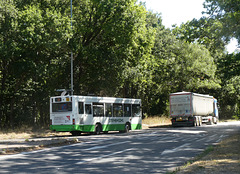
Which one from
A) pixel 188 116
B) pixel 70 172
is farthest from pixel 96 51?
pixel 70 172

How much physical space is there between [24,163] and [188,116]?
25220 mm

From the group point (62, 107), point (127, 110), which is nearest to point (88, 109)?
point (62, 107)

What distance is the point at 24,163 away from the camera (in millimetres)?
9359

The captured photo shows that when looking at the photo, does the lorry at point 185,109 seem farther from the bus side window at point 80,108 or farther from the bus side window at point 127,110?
Result: the bus side window at point 80,108

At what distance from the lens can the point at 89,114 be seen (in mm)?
22094

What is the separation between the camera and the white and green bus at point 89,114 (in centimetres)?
2109

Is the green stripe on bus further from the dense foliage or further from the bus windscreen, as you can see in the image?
the dense foliage

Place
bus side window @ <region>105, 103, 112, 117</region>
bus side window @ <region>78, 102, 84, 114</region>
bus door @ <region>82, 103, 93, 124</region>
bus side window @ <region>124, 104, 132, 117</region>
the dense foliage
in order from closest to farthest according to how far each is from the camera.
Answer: the dense foliage < bus side window @ <region>78, 102, 84, 114</region> < bus door @ <region>82, 103, 93, 124</region> < bus side window @ <region>105, 103, 112, 117</region> < bus side window @ <region>124, 104, 132, 117</region>

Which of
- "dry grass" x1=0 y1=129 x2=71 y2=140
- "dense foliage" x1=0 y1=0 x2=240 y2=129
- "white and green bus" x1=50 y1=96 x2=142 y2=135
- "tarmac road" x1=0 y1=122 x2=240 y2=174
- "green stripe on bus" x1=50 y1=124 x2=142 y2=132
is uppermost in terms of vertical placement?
"dense foliage" x1=0 y1=0 x2=240 y2=129

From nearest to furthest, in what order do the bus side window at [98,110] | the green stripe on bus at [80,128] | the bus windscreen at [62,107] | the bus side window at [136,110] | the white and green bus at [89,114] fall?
the green stripe on bus at [80,128], the white and green bus at [89,114], the bus windscreen at [62,107], the bus side window at [98,110], the bus side window at [136,110]

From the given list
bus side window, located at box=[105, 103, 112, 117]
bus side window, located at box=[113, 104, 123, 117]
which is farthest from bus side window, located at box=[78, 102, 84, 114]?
bus side window, located at box=[113, 104, 123, 117]

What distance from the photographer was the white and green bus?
21.1 metres

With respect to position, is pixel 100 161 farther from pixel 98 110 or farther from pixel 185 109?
pixel 185 109

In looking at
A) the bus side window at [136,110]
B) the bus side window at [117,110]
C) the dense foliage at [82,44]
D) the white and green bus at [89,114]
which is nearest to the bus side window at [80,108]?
the white and green bus at [89,114]
